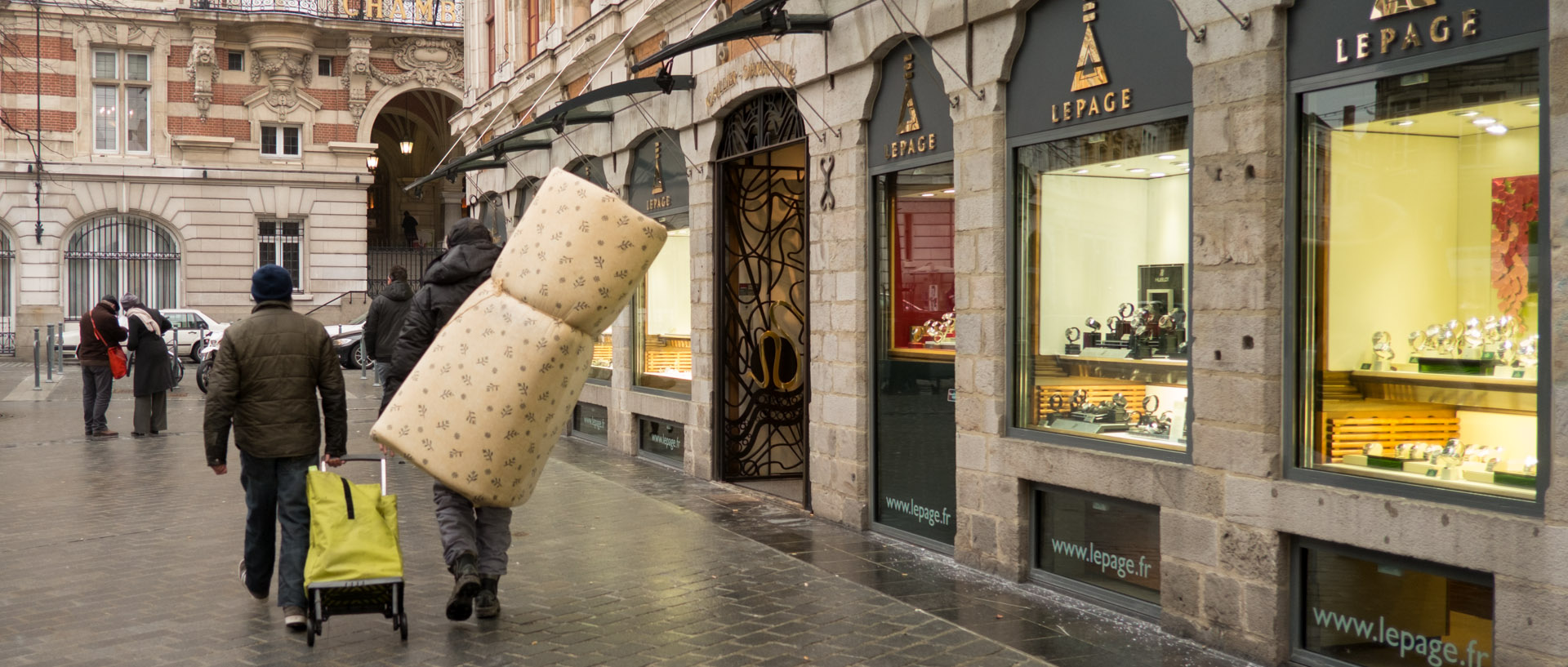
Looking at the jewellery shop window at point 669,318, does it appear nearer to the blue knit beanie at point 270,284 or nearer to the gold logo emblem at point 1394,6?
the blue knit beanie at point 270,284

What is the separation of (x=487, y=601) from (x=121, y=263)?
35379 mm

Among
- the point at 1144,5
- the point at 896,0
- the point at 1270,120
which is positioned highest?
the point at 896,0

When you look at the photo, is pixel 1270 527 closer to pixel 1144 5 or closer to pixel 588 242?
pixel 1144 5

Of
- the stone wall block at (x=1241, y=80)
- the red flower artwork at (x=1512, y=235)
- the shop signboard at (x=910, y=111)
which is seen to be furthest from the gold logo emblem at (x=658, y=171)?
the red flower artwork at (x=1512, y=235)

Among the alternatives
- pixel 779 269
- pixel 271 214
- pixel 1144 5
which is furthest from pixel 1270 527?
pixel 271 214

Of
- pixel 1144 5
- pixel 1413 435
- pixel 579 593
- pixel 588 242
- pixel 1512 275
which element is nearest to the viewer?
pixel 1512 275

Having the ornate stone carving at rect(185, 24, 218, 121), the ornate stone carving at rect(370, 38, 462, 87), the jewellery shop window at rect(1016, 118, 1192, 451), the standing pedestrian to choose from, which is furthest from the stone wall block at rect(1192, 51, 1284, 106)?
the standing pedestrian

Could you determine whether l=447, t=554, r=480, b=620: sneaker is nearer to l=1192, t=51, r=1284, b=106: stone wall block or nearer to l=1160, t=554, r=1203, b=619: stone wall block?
l=1160, t=554, r=1203, b=619: stone wall block

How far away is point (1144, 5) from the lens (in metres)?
6.30

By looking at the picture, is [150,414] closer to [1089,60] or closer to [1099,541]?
[1099,541]

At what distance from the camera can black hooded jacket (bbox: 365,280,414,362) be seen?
1278 cm

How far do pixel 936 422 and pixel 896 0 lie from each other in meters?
2.69

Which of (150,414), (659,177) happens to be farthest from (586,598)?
(150,414)

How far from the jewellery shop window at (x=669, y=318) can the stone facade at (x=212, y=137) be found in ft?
→ 89.6
